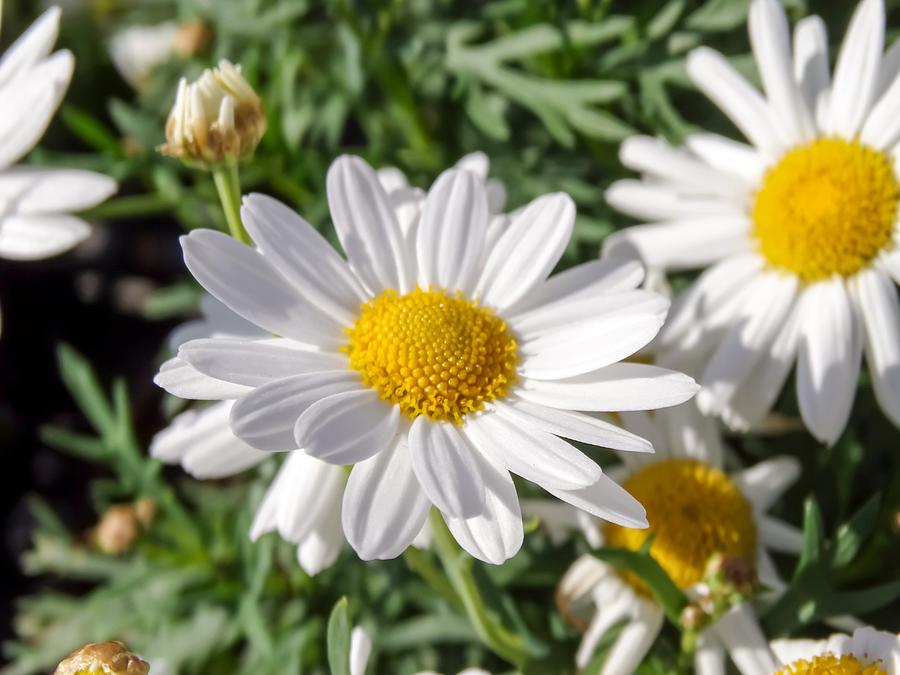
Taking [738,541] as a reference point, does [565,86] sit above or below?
above

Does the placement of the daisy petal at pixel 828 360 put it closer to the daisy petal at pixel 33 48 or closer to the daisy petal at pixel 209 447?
the daisy petal at pixel 209 447

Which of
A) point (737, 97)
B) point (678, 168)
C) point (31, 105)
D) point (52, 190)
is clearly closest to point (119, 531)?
point (52, 190)

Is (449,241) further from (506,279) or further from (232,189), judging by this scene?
(232,189)

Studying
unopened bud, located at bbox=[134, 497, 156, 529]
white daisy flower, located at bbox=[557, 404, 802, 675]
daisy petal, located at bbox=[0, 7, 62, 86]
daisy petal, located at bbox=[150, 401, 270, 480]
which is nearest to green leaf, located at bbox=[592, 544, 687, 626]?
white daisy flower, located at bbox=[557, 404, 802, 675]

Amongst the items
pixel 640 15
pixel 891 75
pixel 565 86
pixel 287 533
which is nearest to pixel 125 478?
pixel 287 533

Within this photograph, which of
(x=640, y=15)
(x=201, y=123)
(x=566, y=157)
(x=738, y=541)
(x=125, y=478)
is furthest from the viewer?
(x=566, y=157)

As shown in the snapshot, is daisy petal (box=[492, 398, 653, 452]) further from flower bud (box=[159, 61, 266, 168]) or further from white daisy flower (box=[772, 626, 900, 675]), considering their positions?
flower bud (box=[159, 61, 266, 168])

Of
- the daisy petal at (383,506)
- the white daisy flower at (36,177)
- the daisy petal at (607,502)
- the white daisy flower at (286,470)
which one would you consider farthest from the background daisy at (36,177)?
the daisy petal at (607,502)
